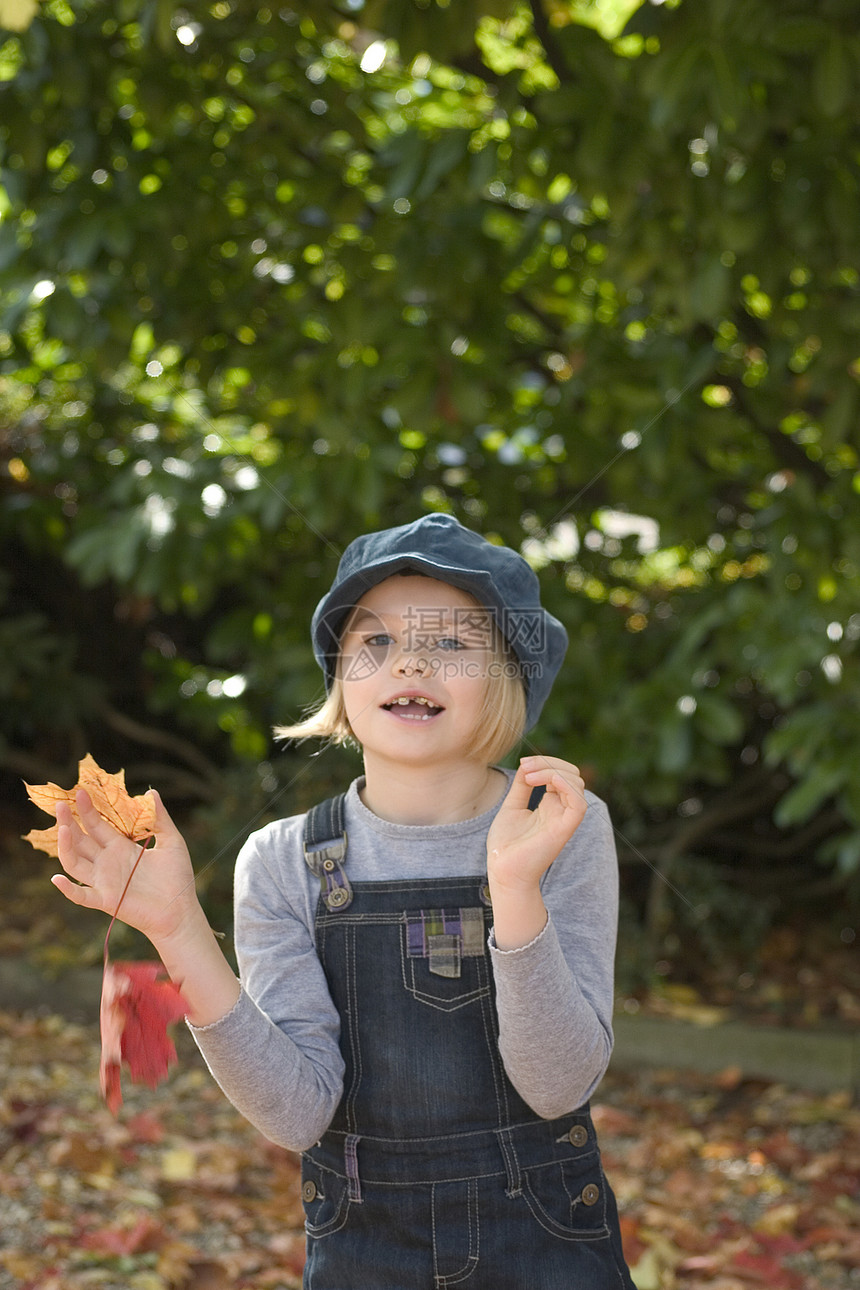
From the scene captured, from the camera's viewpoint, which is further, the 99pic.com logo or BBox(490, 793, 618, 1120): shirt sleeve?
the 99pic.com logo

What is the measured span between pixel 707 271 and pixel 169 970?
158 cm

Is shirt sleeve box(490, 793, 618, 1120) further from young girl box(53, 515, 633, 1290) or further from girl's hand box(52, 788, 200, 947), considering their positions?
girl's hand box(52, 788, 200, 947)

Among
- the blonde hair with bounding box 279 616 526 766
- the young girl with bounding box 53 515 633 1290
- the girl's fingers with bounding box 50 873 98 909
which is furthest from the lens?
the blonde hair with bounding box 279 616 526 766

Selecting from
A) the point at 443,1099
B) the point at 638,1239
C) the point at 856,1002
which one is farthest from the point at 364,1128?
the point at 856,1002

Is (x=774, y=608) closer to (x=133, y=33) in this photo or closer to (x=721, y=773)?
(x=721, y=773)

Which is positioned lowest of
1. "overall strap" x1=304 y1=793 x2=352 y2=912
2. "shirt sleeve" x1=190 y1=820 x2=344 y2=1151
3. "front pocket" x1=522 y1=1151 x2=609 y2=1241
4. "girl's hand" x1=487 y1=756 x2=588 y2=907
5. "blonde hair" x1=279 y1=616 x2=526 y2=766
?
"front pocket" x1=522 y1=1151 x2=609 y2=1241

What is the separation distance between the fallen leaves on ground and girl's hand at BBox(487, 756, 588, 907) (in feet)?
4.59

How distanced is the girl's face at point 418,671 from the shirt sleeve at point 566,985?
15cm

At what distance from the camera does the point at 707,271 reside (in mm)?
2092

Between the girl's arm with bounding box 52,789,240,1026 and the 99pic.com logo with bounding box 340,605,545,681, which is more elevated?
the 99pic.com logo with bounding box 340,605,545,681

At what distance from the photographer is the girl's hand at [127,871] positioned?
36.3 inches

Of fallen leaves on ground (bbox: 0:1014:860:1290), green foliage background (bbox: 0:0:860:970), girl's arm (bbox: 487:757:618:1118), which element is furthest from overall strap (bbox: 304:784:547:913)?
fallen leaves on ground (bbox: 0:1014:860:1290)

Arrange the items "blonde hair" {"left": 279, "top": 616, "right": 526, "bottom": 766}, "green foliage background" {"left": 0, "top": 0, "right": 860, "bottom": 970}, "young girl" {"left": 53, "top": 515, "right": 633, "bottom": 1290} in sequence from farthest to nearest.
A: "green foliage background" {"left": 0, "top": 0, "right": 860, "bottom": 970}
"blonde hair" {"left": 279, "top": 616, "right": 526, "bottom": 766}
"young girl" {"left": 53, "top": 515, "right": 633, "bottom": 1290}

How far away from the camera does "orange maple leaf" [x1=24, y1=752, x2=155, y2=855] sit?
93 centimetres
